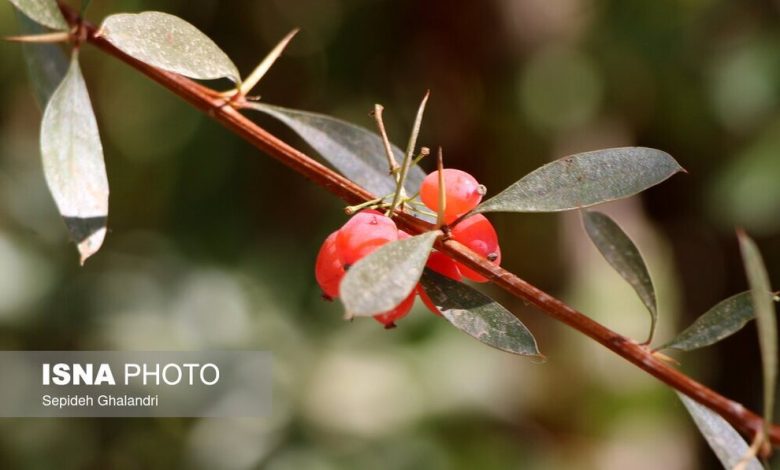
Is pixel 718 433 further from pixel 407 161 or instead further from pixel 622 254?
pixel 407 161

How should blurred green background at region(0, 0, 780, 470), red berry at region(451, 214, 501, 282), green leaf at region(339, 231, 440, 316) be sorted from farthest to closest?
blurred green background at region(0, 0, 780, 470) < red berry at region(451, 214, 501, 282) < green leaf at region(339, 231, 440, 316)

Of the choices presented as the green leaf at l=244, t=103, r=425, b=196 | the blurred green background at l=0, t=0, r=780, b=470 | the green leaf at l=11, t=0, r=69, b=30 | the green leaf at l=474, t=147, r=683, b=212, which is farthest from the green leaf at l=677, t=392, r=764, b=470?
the blurred green background at l=0, t=0, r=780, b=470

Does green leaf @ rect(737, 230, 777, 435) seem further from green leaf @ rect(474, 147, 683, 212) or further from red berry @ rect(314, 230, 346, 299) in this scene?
red berry @ rect(314, 230, 346, 299)

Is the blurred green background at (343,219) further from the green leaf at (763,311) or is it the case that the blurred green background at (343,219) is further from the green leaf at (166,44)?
the green leaf at (763,311)

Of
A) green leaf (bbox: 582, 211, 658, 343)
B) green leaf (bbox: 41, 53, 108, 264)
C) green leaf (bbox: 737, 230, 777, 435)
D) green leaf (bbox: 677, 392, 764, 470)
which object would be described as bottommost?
green leaf (bbox: 677, 392, 764, 470)

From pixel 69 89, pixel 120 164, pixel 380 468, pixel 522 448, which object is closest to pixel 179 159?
pixel 120 164

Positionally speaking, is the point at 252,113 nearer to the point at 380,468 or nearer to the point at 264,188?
the point at 264,188

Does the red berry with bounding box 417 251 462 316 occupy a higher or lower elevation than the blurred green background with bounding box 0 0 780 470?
lower

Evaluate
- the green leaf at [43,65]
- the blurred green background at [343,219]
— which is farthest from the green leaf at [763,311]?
the blurred green background at [343,219]
